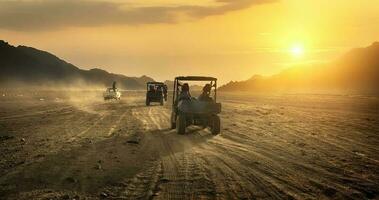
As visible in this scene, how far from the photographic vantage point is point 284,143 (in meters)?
16.8

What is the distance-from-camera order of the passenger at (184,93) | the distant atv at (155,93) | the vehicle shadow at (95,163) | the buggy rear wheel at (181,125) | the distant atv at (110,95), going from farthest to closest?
the distant atv at (110,95) < the distant atv at (155,93) < the passenger at (184,93) < the buggy rear wheel at (181,125) < the vehicle shadow at (95,163)

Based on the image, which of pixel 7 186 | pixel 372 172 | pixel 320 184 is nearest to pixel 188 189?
pixel 320 184

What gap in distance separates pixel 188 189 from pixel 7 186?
3.55 m

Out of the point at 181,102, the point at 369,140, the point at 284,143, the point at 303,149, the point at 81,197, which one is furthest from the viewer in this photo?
the point at 181,102

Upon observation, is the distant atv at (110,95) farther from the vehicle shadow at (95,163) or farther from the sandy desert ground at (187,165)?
the vehicle shadow at (95,163)

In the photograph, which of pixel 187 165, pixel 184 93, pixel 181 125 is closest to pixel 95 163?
pixel 187 165

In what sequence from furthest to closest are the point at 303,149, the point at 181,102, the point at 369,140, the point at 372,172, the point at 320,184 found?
the point at 181,102 < the point at 369,140 < the point at 303,149 < the point at 372,172 < the point at 320,184

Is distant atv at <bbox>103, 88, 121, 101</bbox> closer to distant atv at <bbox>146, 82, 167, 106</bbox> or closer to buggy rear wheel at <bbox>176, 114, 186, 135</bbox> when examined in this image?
distant atv at <bbox>146, 82, 167, 106</bbox>

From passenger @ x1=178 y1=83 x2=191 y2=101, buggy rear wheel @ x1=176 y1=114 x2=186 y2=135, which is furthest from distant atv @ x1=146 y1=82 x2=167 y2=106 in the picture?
buggy rear wheel @ x1=176 y1=114 x2=186 y2=135

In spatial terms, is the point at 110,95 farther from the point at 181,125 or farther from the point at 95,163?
the point at 95,163

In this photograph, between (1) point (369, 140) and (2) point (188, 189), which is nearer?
(2) point (188, 189)

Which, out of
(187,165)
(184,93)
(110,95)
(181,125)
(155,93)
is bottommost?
(110,95)

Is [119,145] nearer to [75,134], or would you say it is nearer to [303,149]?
[75,134]

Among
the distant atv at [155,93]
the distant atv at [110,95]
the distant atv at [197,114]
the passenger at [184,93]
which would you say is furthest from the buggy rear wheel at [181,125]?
the distant atv at [110,95]
